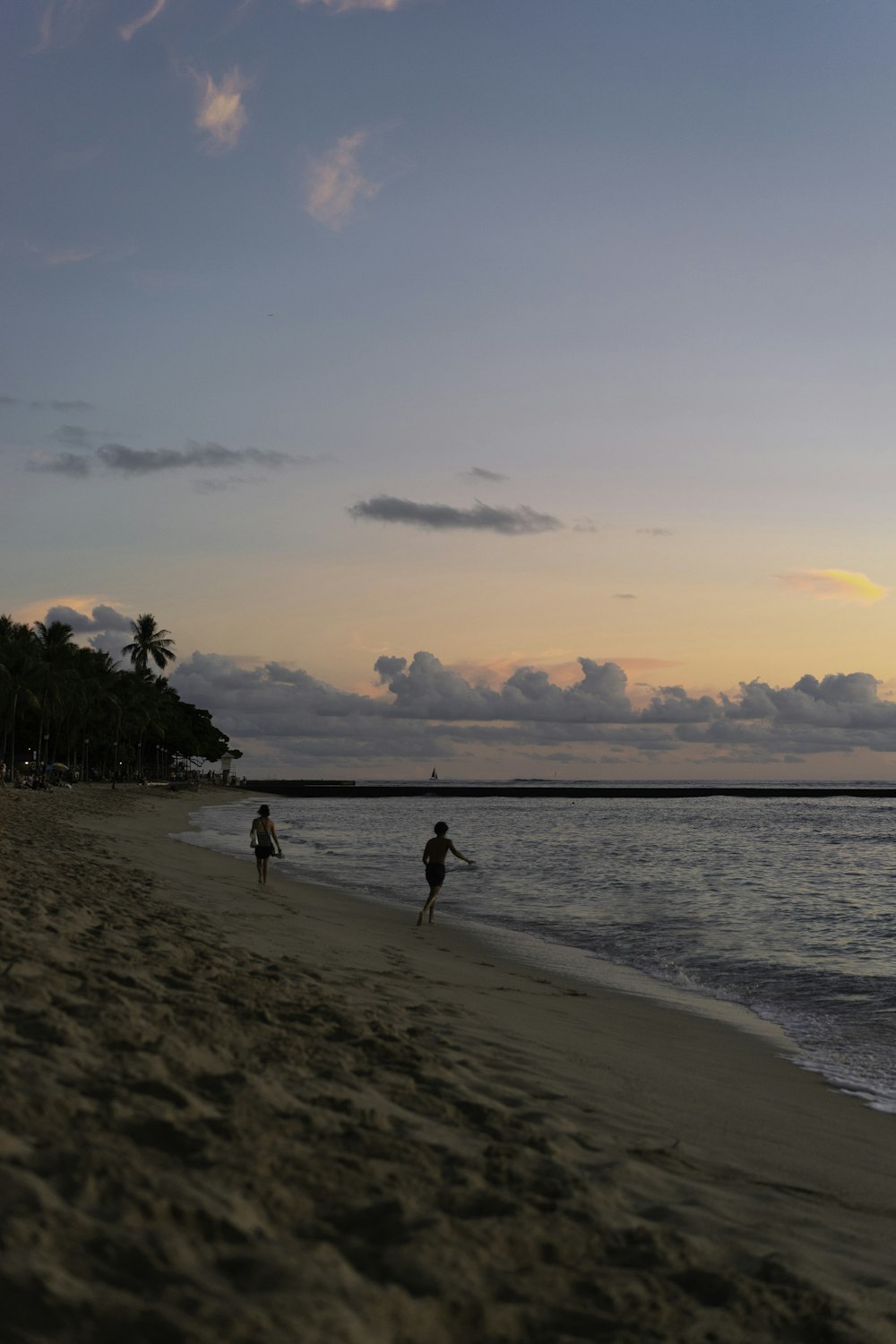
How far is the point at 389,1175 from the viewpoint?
420 centimetres

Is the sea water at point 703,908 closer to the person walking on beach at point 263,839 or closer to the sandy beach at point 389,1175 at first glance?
the sandy beach at point 389,1175

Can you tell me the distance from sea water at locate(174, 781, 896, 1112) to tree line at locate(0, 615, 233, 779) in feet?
112

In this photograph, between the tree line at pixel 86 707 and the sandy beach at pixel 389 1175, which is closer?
the sandy beach at pixel 389 1175

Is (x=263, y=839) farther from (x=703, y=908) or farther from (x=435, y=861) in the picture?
(x=703, y=908)

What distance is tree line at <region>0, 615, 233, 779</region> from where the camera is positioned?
75.9 meters

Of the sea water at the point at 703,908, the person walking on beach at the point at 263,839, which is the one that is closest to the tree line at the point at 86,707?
the sea water at the point at 703,908

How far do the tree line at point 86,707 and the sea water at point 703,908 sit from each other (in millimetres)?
34289

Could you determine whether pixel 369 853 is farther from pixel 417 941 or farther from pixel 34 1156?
pixel 34 1156

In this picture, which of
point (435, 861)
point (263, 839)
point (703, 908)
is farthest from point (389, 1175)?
point (703, 908)

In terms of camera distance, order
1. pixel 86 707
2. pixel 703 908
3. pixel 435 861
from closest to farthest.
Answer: pixel 435 861
pixel 703 908
pixel 86 707

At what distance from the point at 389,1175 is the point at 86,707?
89.2m

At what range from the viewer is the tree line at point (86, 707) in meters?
75.9

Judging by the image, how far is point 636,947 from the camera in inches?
632

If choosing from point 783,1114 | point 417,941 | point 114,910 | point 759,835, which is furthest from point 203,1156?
point 759,835
